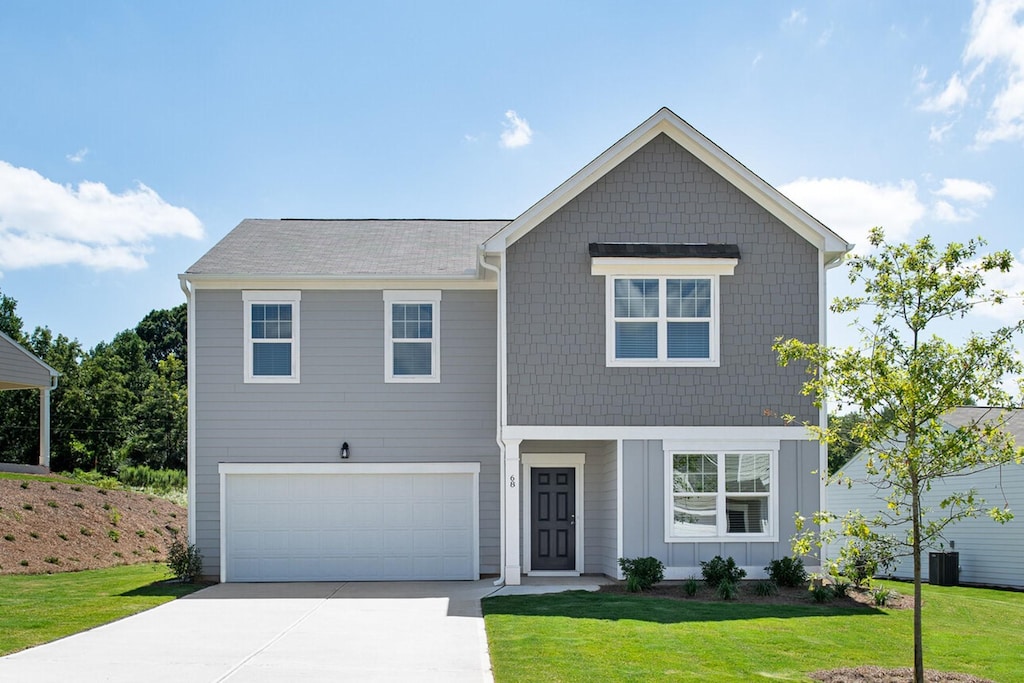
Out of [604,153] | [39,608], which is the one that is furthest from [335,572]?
[604,153]

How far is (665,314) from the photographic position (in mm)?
17781

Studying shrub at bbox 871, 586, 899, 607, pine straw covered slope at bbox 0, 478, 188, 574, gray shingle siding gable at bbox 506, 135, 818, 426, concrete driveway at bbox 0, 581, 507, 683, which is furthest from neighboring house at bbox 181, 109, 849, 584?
pine straw covered slope at bbox 0, 478, 188, 574

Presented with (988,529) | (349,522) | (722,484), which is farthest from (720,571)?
(988,529)

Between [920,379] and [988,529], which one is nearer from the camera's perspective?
[920,379]

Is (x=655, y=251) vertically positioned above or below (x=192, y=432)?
above

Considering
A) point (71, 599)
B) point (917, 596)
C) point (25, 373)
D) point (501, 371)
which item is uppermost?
point (25, 373)

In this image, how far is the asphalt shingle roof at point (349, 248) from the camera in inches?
769

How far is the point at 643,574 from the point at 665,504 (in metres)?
1.51

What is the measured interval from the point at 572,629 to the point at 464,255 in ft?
31.0

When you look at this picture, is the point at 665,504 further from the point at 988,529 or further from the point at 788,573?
the point at 988,529

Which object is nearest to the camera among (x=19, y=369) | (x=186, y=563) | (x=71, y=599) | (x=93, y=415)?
(x=71, y=599)

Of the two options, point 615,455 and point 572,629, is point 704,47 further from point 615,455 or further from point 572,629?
point 572,629

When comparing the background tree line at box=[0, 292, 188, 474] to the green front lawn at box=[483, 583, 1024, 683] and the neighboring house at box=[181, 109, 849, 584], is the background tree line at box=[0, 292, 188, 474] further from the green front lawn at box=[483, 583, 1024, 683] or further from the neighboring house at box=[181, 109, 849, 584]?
the green front lawn at box=[483, 583, 1024, 683]

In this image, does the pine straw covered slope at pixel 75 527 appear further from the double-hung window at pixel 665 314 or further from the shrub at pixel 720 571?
the shrub at pixel 720 571
